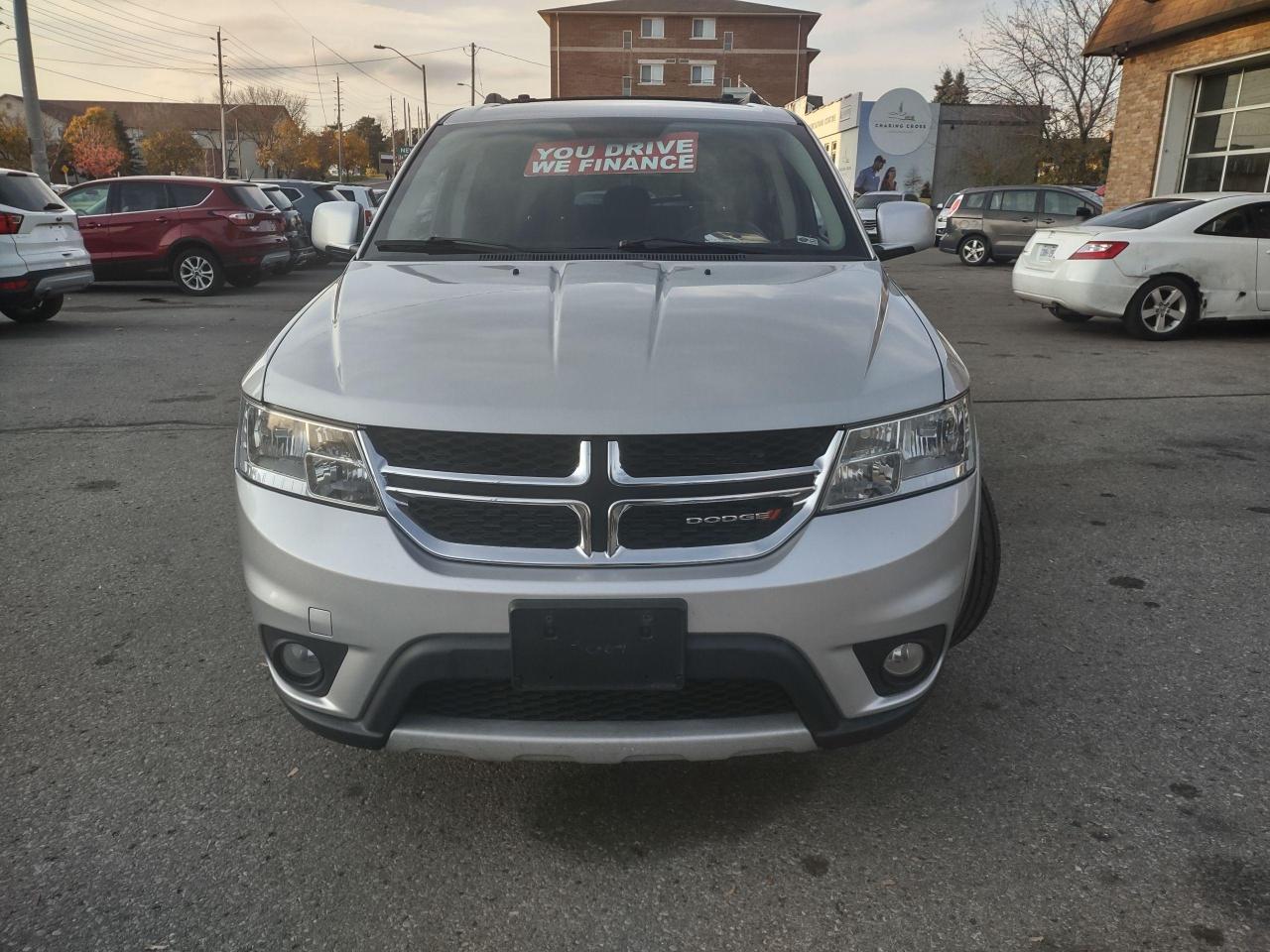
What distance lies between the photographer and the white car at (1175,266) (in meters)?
9.34

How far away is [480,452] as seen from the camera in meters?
1.99

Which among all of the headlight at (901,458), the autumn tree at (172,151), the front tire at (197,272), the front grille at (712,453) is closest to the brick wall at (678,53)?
the autumn tree at (172,151)

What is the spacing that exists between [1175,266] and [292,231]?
12365mm

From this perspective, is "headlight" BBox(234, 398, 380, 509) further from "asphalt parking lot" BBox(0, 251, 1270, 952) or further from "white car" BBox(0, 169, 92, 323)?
"white car" BBox(0, 169, 92, 323)

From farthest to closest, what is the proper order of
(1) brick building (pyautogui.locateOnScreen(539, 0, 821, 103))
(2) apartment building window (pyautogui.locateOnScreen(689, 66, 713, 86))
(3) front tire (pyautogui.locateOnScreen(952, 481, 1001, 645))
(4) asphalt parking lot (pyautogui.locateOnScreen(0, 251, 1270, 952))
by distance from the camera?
(2) apartment building window (pyautogui.locateOnScreen(689, 66, 713, 86))
(1) brick building (pyautogui.locateOnScreen(539, 0, 821, 103))
(3) front tire (pyautogui.locateOnScreen(952, 481, 1001, 645))
(4) asphalt parking lot (pyautogui.locateOnScreen(0, 251, 1270, 952))

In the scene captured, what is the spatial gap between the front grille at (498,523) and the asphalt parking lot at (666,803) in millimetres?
757

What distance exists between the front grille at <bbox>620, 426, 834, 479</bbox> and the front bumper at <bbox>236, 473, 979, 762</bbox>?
158 millimetres

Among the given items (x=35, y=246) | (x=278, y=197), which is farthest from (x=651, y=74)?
(x=35, y=246)

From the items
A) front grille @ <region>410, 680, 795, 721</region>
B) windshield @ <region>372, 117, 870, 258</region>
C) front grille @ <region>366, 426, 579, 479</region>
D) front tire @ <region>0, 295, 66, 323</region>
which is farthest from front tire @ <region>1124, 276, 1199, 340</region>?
front tire @ <region>0, 295, 66, 323</region>

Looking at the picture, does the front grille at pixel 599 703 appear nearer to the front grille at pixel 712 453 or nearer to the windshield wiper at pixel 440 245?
the front grille at pixel 712 453

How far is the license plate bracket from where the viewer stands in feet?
6.25

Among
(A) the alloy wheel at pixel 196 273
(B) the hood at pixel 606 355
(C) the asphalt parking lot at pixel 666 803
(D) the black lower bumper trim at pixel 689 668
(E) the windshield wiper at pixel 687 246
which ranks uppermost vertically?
(E) the windshield wiper at pixel 687 246

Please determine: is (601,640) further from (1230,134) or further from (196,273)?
(1230,134)

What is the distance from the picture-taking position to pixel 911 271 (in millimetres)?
18750
